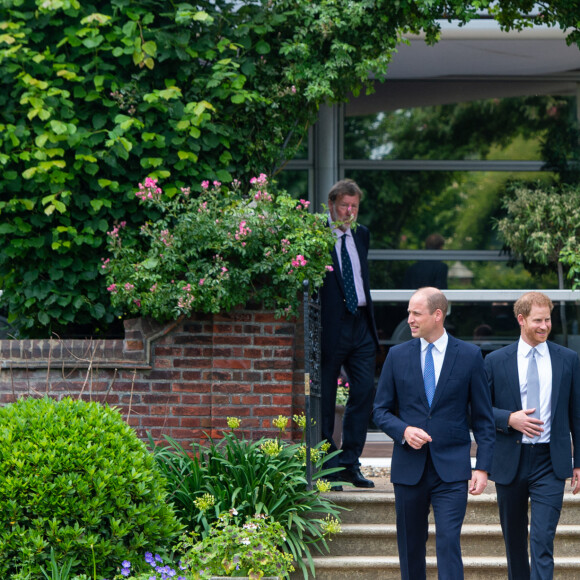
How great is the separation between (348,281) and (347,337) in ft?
1.33

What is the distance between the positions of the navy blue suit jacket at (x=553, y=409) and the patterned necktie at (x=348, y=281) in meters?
1.38

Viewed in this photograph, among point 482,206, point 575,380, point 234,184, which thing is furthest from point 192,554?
point 482,206

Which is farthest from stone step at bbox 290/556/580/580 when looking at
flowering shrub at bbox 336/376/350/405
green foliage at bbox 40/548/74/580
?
flowering shrub at bbox 336/376/350/405

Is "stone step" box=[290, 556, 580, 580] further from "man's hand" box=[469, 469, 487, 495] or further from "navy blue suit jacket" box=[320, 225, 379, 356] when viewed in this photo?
"navy blue suit jacket" box=[320, 225, 379, 356]

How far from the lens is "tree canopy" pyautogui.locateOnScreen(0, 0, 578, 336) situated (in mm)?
6574

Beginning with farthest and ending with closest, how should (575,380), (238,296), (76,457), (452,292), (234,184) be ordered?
(452,292) → (234,184) → (238,296) → (575,380) → (76,457)

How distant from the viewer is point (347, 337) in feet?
21.3

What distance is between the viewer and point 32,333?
6945 mm

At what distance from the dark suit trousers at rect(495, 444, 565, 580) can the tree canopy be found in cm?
305

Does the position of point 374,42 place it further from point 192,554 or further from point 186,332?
point 192,554

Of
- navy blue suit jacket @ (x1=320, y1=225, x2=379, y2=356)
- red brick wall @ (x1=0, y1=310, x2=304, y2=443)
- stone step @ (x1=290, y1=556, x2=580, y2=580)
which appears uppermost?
navy blue suit jacket @ (x1=320, y1=225, x2=379, y2=356)

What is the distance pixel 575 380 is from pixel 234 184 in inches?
112

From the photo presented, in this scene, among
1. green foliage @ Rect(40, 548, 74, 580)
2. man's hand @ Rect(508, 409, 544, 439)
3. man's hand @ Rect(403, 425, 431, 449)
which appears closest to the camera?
green foliage @ Rect(40, 548, 74, 580)

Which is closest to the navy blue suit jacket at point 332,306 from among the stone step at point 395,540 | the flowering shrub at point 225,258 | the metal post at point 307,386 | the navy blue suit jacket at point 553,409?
the flowering shrub at point 225,258
